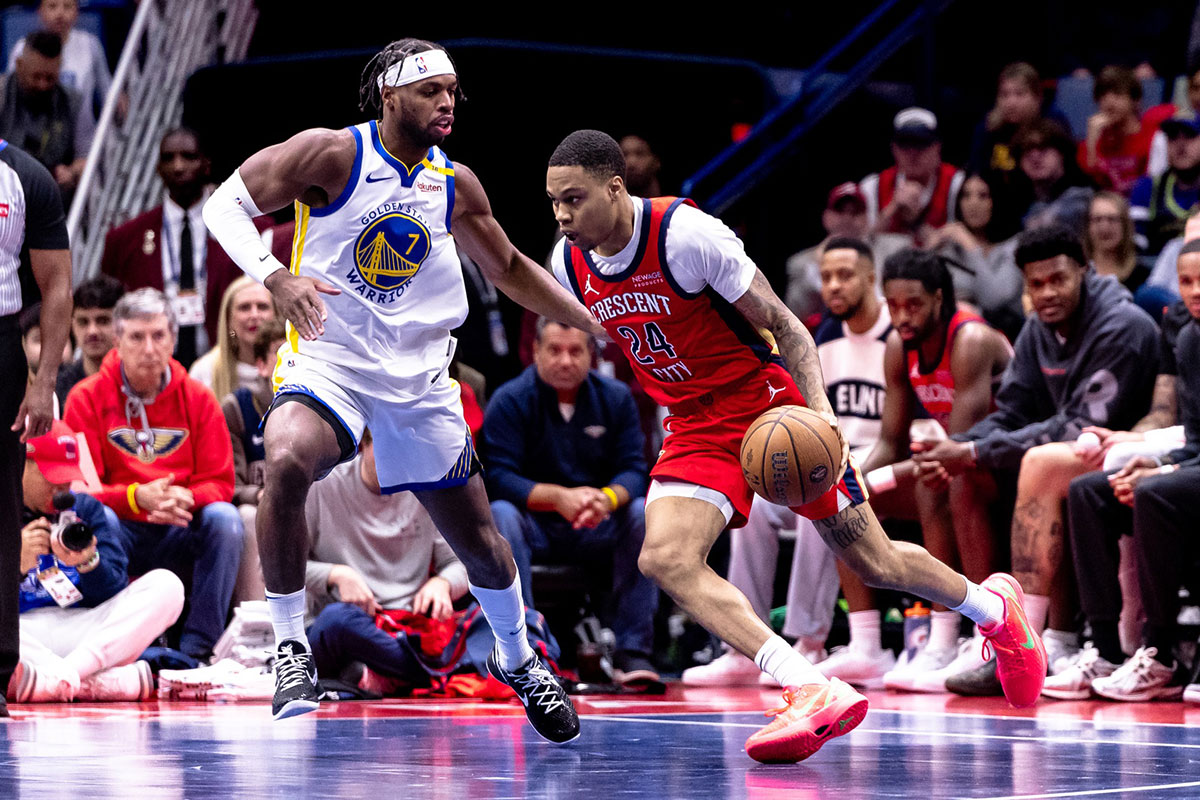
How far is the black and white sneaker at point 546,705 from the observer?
4668mm

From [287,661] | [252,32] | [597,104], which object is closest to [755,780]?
[287,661]

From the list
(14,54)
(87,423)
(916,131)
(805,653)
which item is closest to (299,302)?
(87,423)

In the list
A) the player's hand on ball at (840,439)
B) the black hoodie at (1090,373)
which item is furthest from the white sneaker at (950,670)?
the player's hand on ball at (840,439)

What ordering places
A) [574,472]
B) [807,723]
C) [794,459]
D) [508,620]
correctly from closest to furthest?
[807,723] → [794,459] → [508,620] → [574,472]

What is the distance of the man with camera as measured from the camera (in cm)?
639

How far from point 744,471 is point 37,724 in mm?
2427

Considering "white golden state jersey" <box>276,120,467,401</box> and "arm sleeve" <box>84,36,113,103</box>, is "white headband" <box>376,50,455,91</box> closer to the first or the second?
"white golden state jersey" <box>276,120,467,401</box>

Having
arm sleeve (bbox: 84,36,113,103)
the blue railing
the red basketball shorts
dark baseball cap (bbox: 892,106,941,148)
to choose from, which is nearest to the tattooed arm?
the red basketball shorts

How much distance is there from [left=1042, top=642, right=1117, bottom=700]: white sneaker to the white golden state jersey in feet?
9.80

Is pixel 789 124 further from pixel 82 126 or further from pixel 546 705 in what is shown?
pixel 546 705

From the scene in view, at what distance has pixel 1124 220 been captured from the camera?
7.98m

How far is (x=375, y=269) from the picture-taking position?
4.65 meters

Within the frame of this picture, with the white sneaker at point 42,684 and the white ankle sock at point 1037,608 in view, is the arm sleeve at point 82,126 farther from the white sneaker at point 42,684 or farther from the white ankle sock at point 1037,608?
the white ankle sock at point 1037,608

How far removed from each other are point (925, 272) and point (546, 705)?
3179 millimetres
